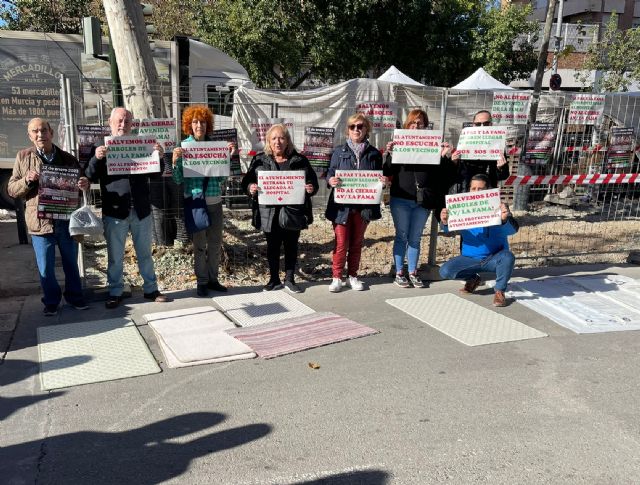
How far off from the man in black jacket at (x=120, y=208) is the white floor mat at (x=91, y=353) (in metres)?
0.60

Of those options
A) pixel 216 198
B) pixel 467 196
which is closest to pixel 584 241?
pixel 467 196

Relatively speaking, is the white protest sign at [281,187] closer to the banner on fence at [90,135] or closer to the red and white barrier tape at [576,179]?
the banner on fence at [90,135]

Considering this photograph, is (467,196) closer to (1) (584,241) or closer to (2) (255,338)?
(2) (255,338)

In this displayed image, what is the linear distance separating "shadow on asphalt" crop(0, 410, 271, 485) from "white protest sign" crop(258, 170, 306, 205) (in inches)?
111

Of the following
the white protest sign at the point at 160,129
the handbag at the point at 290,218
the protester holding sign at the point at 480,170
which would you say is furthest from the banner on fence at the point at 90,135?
the protester holding sign at the point at 480,170

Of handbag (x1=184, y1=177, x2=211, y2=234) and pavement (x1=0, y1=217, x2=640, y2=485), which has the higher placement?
handbag (x1=184, y1=177, x2=211, y2=234)

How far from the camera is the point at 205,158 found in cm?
562

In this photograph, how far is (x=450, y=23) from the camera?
20406mm

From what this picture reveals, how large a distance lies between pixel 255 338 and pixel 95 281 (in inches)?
101

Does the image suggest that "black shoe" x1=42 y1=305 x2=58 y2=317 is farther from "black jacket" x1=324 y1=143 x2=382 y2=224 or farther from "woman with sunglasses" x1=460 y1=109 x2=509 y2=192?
"woman with sunglasses" x1=460 y1=109 x2=509 y2=192

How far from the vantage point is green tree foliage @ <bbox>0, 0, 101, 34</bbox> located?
18.2m

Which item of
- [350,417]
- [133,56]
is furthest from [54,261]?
[350,417]

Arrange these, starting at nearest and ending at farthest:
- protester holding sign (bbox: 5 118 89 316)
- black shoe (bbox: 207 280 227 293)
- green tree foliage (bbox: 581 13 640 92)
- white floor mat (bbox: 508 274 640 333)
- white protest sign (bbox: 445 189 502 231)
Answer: protester holding sign (bbox: 5 118 89 316)
white floor mat (bbox: 508 274 640 333)
white protest sign (bbox: 445 189 502 231)
black shoe (bbox: 207 280 227 293)
green tree foliage (bbox: 581 13 640 92)

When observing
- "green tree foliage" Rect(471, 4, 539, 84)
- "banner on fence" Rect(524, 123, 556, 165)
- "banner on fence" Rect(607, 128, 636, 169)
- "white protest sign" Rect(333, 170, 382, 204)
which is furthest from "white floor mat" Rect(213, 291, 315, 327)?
"green tree foliage" Rect(471, 4, 539, 84)
